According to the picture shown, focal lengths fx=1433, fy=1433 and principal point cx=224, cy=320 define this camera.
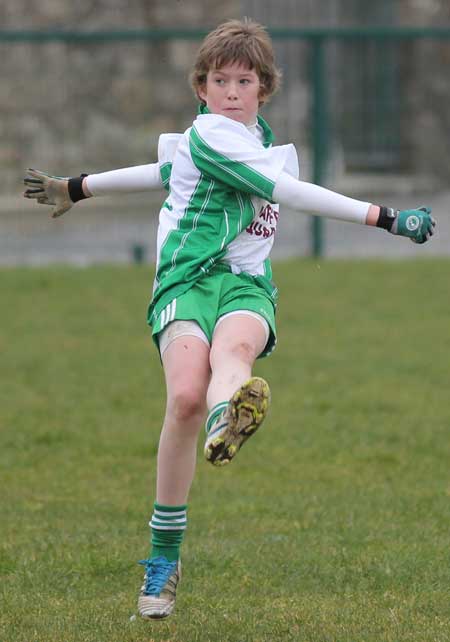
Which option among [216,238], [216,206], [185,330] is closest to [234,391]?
[185,330]

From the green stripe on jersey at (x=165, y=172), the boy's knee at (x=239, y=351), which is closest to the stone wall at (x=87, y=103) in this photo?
the green stripe on jersey at (x=165, y=172)

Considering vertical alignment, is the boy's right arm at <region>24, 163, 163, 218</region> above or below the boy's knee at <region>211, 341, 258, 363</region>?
above

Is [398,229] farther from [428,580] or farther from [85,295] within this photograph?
[85,295]

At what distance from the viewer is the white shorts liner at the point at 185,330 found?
498cm

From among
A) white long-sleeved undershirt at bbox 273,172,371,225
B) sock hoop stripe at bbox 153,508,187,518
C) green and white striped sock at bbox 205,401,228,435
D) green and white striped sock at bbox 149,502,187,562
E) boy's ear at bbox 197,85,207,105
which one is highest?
boy's ear at bbox 197,85,207,105

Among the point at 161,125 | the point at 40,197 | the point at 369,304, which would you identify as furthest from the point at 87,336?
the point at 40,197

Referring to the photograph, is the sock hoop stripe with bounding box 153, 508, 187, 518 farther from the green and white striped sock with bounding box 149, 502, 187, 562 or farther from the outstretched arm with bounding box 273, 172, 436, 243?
the outstretched arm with bounding box 273, 172, 436, 243

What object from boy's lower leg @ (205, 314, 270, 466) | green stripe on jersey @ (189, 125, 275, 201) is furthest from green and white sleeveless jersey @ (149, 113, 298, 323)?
boy's lower leg @ (205, 314, 270, 466)

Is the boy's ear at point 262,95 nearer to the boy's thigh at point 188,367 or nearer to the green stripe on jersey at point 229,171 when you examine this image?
the green stripe on jersey at point 229,171

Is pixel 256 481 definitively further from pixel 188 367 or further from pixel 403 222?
pixel 403 222

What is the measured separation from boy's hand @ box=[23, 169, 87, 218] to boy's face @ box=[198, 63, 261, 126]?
72cm

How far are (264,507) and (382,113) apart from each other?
995cm

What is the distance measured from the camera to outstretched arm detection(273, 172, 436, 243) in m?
4.88

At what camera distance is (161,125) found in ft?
54.6
